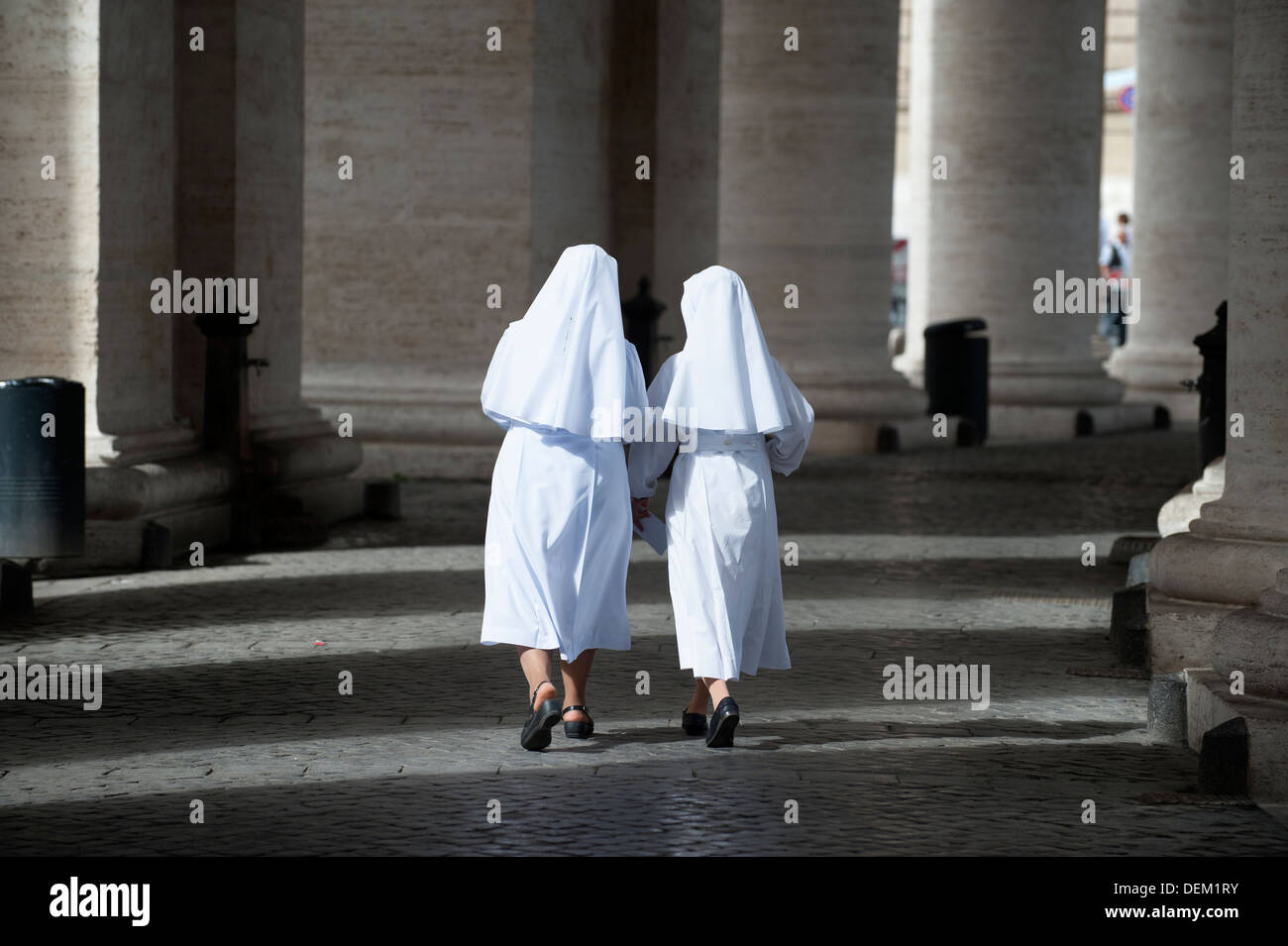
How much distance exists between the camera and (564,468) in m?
7.66

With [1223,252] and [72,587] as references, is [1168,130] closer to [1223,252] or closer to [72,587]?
[1223,252]

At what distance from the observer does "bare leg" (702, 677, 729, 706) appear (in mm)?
7496

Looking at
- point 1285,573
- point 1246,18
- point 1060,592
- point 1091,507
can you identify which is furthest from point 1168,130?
point 1285,573

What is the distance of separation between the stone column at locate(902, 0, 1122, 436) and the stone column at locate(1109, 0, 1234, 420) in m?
2.47

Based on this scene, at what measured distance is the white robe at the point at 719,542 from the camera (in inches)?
295

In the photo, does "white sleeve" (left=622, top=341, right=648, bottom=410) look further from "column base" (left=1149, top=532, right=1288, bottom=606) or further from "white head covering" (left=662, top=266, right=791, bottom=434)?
"column base" (left=1149, top=532, right=1288, bottom=606)

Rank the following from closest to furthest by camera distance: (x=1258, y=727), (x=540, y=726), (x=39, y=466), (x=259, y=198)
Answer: (x=1258, y=727)
(x=540, y=726)
(x=39, y=466)
(x=259, y=198)

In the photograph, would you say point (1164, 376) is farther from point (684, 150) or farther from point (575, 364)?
point (575, 364)

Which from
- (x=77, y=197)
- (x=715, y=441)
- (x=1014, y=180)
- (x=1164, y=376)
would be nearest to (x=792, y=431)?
(x=715, y=441)

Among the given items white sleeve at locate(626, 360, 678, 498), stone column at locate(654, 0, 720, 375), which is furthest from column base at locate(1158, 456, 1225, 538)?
stone column at locate(654, 0, 720, 375)

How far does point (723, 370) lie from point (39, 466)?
4.86 meters

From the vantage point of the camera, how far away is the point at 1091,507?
16141 mm

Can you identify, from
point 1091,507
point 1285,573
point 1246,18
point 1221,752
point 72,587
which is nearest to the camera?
point 1221,752

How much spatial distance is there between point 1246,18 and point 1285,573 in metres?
2.50
